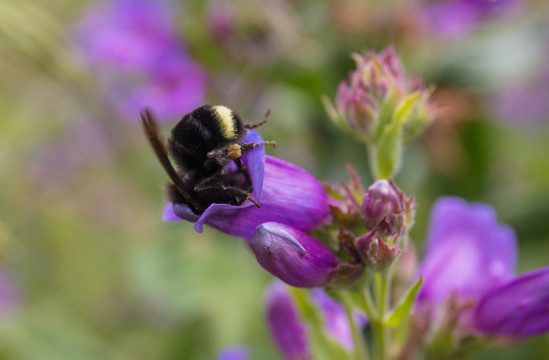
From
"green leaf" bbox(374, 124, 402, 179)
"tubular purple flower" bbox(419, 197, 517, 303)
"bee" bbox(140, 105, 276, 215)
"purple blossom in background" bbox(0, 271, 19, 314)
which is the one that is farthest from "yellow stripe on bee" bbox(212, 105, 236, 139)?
"purple blossom in background" bbox(0, 271, 19, 314)

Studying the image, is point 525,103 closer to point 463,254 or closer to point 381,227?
point 463,254

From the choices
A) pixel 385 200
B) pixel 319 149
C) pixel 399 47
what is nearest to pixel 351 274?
pixel 385 200

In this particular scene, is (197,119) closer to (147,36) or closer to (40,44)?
(40,44)

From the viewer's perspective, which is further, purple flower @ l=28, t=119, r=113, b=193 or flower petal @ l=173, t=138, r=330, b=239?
purple flower @ l=28, t=119, r=113, b=193

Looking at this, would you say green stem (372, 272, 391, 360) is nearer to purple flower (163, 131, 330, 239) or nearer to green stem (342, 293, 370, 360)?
green stem (342, 293, 370, 360)

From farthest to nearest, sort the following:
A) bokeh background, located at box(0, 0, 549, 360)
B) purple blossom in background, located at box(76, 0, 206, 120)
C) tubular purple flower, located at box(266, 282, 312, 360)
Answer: purple blossom in background, located at box(76, 0, 206, 120) < bokeh background, located at box(0, 0, 549, 360) < tubular purple flower, located at box(266, 282, 312, 360)

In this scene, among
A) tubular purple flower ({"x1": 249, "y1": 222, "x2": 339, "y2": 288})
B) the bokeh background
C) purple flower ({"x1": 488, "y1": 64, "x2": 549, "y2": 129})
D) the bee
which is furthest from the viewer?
purple flower ({"x1": 488, "y1": 64, "x2": 549, "y2": 129})

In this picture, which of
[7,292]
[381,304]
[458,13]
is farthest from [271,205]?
[7,292]
